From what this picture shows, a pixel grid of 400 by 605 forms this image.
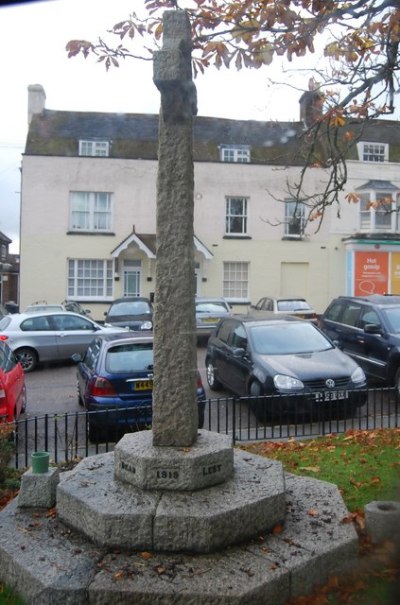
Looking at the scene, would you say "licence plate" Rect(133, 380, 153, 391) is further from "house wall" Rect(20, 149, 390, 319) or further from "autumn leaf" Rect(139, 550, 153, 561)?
"house wall" Rect(20, 149, 390, 319)

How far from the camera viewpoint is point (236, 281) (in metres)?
29.2

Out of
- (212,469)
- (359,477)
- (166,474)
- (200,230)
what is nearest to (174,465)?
(166,474)

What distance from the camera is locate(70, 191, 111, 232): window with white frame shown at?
27.7m

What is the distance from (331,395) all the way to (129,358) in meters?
3.02

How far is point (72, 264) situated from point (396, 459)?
76.6ft

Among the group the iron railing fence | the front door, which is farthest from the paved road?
the front door

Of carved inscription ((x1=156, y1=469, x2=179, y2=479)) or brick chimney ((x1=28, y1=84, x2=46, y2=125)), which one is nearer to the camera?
carved inscription ((x1=156, y1=469, x2=179, y2=479))

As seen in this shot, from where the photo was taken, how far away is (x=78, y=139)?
2994 cm

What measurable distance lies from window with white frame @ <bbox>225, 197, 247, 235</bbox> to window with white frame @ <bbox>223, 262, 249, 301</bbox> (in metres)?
1.56

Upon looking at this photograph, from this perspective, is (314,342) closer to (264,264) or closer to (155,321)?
(155,321)

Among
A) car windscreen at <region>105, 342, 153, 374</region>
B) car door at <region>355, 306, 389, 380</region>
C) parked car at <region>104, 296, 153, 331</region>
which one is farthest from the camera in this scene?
parked car at <region>104, 296, 153, 331</region>

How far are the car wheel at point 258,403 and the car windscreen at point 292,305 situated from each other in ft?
42.1

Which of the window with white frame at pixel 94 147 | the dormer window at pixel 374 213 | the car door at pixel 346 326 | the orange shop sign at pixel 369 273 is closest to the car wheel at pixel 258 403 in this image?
the car door at pixel 346 326

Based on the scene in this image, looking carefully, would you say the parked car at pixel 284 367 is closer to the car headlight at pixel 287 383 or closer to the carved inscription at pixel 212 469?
the car headlight at pixel 287 383
